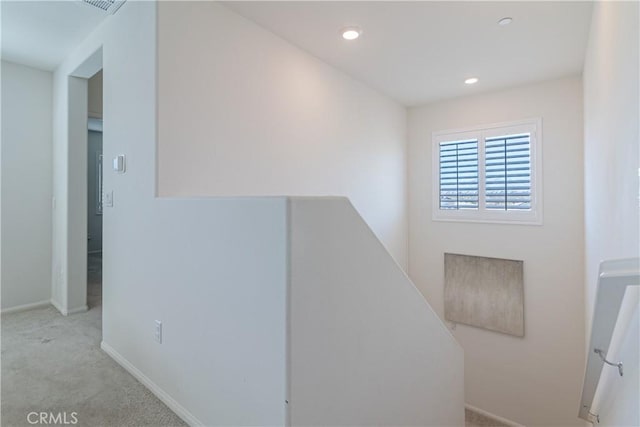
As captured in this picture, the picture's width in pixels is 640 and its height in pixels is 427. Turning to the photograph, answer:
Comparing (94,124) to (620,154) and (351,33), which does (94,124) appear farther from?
(620,154)

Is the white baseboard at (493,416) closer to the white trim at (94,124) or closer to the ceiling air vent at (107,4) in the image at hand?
the ceiling air vent at (107,4)

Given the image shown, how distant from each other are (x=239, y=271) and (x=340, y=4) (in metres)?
1.97

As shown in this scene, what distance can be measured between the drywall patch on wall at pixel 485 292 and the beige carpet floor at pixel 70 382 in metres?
3.54

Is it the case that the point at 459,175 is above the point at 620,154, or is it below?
above

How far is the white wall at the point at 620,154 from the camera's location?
1.10 m

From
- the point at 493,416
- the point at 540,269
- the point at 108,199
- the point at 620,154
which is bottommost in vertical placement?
the point at 493,416

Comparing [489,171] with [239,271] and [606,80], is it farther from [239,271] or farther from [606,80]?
[239,271]

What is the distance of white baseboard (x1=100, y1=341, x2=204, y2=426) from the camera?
1.75 meters

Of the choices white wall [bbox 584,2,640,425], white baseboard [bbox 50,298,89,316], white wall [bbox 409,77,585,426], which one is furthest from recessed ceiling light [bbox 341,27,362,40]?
white baseboard [bbox 50,298,89,316]

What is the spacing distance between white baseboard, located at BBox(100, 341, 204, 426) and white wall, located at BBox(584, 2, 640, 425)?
5.93 feet

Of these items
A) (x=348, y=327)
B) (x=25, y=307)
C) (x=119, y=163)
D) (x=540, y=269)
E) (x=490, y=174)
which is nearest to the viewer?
(x=348, y=327)

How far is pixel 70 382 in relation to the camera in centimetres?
206

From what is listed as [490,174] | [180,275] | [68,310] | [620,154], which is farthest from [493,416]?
[68,310]

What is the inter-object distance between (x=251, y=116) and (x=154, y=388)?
1904 mm
